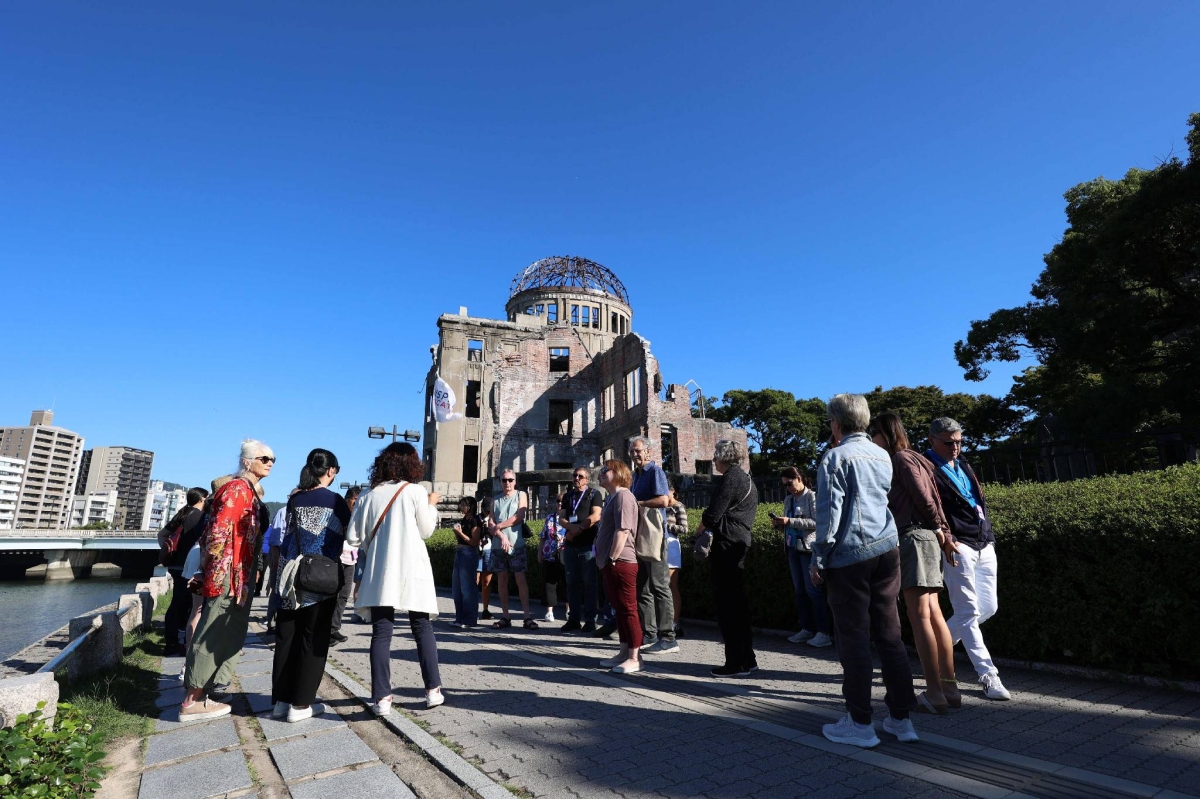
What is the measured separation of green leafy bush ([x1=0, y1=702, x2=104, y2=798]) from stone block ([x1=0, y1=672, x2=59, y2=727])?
53 mm

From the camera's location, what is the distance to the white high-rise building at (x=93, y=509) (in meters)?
172

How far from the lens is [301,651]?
429cm

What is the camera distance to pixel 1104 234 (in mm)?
17078

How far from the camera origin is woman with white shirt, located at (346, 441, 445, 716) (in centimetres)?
426

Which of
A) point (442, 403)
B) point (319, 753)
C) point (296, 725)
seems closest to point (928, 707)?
point (319, 753)

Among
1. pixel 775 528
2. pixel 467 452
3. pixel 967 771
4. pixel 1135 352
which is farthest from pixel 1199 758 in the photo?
pixel 467 452

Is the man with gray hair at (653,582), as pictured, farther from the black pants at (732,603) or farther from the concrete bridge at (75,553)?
the concrete bridge at (75,553)

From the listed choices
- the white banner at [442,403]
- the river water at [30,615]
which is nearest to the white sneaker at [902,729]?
the river water at [30,615]

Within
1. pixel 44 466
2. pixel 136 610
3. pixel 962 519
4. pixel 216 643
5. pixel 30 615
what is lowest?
pixel 30 615

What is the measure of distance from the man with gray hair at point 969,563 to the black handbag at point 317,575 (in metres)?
4.25

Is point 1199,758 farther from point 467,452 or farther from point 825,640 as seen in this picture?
point 467,452

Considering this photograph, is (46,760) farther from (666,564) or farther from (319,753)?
(666,564)

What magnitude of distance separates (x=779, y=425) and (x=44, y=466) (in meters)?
211

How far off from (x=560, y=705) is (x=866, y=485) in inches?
102
